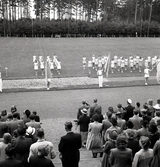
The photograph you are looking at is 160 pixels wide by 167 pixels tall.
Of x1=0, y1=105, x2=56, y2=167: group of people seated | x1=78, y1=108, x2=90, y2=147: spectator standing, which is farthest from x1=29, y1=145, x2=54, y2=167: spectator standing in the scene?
x1=78, y1=108, x2=90, y2=147: spectator standing

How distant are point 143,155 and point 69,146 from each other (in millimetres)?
2021

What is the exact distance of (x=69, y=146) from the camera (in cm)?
719

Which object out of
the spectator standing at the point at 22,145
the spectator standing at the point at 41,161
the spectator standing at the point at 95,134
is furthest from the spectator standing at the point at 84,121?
the spectator standing at the point at 41,161

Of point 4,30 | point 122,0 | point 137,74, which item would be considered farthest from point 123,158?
point 122,0

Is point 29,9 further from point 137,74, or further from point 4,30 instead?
point 137,74

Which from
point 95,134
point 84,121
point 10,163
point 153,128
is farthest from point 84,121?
point 10,163

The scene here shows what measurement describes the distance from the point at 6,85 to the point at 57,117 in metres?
10.4

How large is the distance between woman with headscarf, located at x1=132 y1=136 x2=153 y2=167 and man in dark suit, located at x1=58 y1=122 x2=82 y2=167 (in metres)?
1.71

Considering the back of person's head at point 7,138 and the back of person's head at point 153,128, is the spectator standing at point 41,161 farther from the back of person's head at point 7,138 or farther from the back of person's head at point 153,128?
the back of person's head at point 153,128

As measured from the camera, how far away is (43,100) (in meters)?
19.0

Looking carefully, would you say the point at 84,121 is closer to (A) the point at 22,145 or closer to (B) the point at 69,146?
(B) the point at 69,146

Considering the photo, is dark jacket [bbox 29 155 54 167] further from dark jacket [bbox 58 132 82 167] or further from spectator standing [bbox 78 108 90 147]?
spectator standing [bbox 78 108 90 147]

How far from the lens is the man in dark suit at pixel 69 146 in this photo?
7.11 metres

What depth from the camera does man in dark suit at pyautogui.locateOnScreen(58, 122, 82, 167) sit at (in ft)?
23.3
